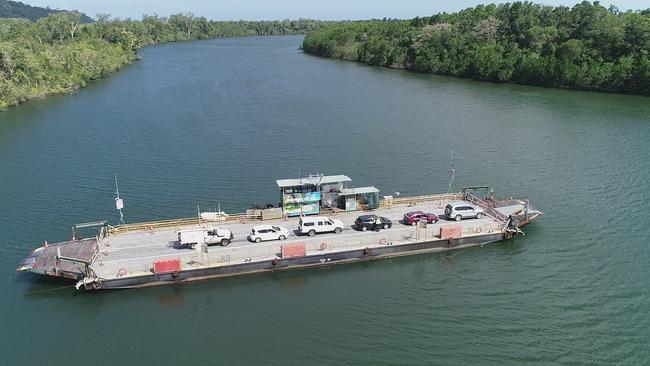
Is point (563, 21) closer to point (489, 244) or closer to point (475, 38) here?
point (475, 38)

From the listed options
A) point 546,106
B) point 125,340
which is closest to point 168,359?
point 125,340

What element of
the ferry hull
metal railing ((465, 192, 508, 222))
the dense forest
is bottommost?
the ferry hull

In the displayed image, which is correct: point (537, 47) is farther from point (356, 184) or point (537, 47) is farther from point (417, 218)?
point (417, 218)

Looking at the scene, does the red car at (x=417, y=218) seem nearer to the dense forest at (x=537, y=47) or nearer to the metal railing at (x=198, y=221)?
the metal railing at (x=198, y=221)

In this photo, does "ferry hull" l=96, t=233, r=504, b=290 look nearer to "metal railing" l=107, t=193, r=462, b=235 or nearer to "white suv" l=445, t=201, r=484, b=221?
"white suv" l=445, t=201, r=484, b=221

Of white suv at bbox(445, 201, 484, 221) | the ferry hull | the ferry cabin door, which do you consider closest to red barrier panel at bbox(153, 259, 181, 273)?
the ferry hull

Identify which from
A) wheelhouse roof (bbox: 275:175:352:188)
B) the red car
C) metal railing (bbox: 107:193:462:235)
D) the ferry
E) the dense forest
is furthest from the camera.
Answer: the dense forest

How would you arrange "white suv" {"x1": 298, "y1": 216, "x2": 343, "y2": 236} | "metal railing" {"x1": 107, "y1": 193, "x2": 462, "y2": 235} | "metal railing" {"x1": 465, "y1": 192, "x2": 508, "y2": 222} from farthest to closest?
"metal railing" {"x1": 465, "y1": 192, "x2": 508, "y2": 222} < "metal railing" {"x1": 107, "y1": 193, "x2": 462, "y2": 235} < "white suv" {"x1": 298, "y1": 216, "x2": 343, "y2": 236}
